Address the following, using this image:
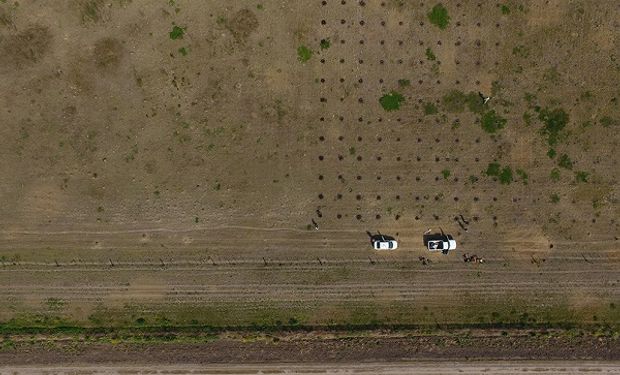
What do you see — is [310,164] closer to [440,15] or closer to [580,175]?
[440,15]

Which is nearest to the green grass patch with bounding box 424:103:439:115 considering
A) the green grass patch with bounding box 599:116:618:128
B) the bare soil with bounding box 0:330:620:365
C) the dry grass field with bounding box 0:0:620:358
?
the dry grass field with bounding box 0:0:620:358

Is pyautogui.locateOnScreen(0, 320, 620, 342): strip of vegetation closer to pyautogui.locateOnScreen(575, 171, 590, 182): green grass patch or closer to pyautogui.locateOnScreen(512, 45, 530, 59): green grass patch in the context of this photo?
pyautogui.locateOnScreen(575, 171, 590, 182): green grass patch

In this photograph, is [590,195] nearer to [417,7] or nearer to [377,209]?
[377,209]

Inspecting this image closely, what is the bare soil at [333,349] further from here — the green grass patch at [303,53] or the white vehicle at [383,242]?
the green grass patch at [303,53]

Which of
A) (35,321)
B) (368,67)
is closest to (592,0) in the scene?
(368,67)

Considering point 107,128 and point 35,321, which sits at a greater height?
point 107,128

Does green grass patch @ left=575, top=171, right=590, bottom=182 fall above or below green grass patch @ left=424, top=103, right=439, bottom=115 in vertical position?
below
